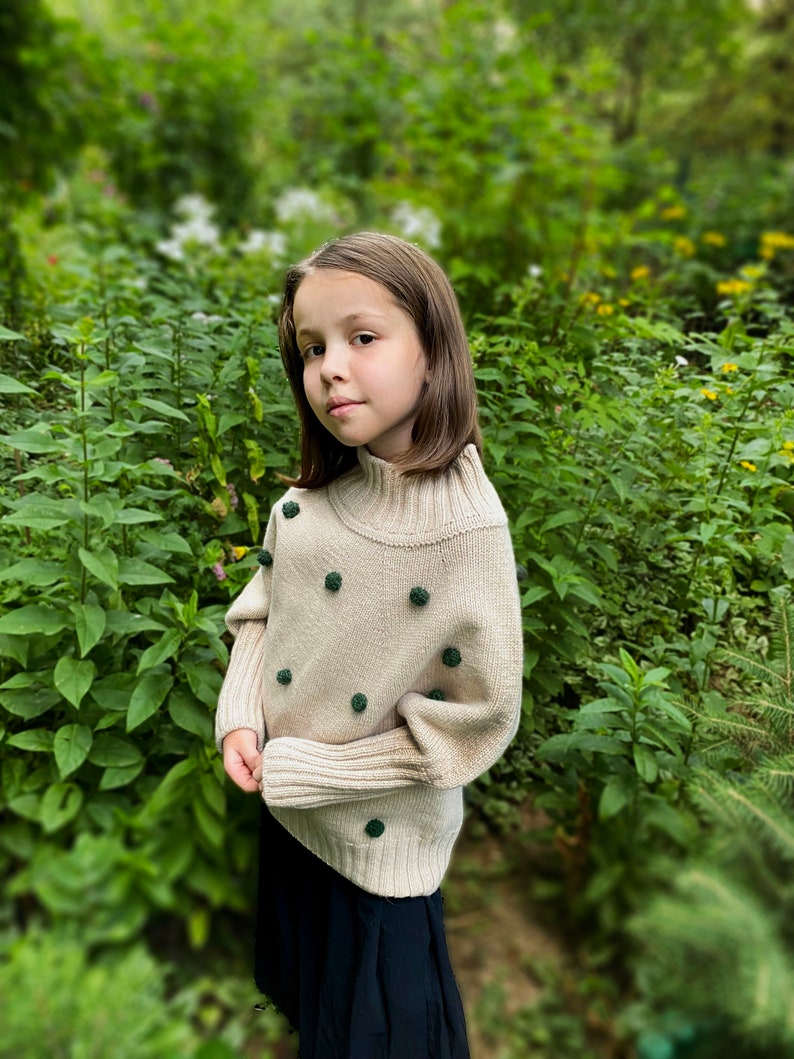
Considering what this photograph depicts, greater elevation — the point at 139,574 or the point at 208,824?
the point at 139,574

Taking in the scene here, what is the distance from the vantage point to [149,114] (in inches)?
234

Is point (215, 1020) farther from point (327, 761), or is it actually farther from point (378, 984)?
point (378, 984)

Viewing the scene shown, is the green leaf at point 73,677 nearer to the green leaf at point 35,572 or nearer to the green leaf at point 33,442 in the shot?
the green leaf at point 35,572

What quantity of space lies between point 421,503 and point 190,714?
0.59 metres

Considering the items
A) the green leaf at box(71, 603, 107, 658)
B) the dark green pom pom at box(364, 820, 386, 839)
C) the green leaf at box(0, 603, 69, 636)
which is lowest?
the dark green pom pom at box(364, 820, 386, 839)

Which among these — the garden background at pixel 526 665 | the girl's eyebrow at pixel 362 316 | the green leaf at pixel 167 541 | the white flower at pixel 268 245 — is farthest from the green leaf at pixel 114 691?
the white flower at pixel 268 245

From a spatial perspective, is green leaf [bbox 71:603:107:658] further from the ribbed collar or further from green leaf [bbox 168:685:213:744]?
the ribbed collar

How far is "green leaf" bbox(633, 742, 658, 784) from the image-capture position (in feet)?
4.15

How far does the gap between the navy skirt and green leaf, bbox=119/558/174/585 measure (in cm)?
49

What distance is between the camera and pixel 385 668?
1073 millimetres

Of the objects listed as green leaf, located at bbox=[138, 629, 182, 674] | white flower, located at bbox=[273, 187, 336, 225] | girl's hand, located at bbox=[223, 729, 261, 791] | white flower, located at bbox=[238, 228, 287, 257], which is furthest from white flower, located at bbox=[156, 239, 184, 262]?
girl's hand, located at bbox=[223, 729, 261, 791]

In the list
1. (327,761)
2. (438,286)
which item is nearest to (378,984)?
(327,761)

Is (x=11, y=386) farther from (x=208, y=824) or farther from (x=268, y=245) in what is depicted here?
(x=268, y=245)

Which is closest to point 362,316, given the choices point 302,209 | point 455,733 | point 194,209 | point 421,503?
point 421,503
